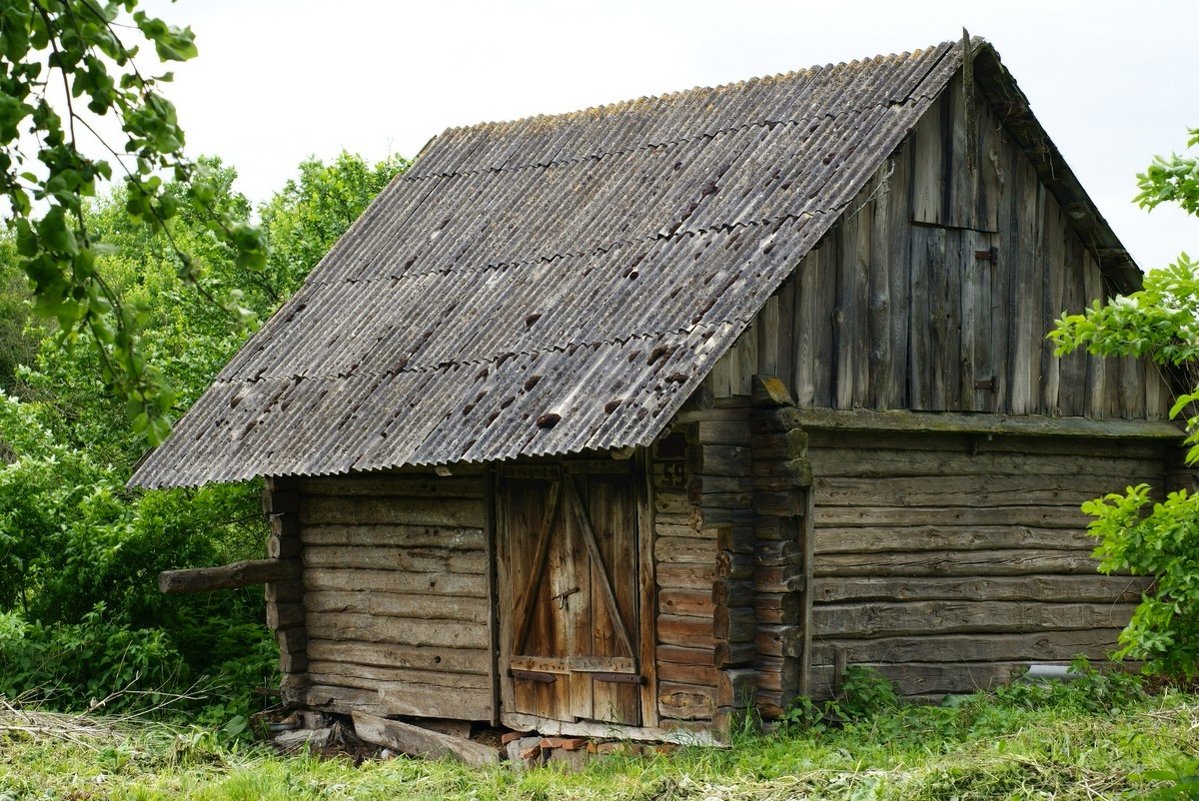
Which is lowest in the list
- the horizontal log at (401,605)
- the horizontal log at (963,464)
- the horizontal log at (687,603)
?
the horizontal log at (401,605)

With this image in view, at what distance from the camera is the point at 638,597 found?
37.0 ft

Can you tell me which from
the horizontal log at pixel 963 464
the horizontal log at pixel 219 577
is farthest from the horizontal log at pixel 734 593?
the horizontal log at pixel 219 577

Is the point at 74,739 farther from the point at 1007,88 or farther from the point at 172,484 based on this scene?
the point at 1007,88

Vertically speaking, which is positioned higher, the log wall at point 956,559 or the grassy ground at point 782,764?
the log wall at point 956,559

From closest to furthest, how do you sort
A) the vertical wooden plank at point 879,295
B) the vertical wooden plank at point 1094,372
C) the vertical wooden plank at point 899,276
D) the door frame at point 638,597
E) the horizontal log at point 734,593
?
the horizontal log at point 734,593, the door frame at point 638,597, the vertical wooden plank at point 879,295, the vertical wooden plank at point 899,276, the vertical wooden plank at point 1094,372

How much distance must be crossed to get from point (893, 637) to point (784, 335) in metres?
2.46

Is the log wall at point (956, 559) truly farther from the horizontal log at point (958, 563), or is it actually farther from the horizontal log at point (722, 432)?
the horizontal log at point (722, 432)

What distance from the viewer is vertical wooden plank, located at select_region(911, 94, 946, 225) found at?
39.4 feet

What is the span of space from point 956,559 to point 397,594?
4.58 meters

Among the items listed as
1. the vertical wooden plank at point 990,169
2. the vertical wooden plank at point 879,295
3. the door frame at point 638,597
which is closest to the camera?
the door frame at point 638,597

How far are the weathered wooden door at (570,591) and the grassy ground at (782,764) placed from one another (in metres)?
0.63

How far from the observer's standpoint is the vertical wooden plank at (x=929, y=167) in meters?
12.0

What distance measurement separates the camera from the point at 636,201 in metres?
13.2

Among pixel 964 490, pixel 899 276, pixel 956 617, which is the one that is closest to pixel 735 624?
pixel 956 617
